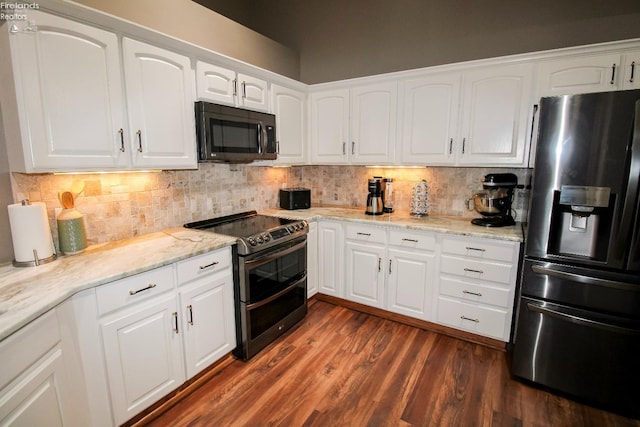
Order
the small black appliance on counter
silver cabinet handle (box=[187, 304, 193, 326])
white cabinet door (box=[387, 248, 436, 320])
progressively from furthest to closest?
1. the small black appliance on counter
2. white cabinet door (box=[387, 248, 436, 320])
3. silver cabinet handle (box=[187, 304, 193, 326])

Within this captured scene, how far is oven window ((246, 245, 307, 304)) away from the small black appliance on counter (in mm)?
711

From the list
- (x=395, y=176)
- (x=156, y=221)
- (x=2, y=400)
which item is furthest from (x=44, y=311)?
(x=395, y=176)

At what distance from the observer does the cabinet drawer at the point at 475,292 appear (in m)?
2.32

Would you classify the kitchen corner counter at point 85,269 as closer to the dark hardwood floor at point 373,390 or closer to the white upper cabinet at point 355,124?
the dark hardwood floor at point 373,390

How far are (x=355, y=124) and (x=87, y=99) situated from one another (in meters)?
2.17

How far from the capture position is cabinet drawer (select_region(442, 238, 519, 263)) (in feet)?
7.37

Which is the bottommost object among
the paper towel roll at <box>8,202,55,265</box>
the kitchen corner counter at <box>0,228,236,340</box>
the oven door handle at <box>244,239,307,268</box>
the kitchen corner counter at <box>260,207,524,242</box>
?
the oven door handle at <box>244,239,307,268</box>

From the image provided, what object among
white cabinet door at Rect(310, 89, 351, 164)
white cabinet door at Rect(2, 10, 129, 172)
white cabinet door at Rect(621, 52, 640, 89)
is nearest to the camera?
white cabinet door at Rect(2, 10, 129, 172)

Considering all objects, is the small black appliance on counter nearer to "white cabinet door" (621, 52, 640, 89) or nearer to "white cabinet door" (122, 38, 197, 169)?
"white cabinet door" (122, 38, 197, 169)

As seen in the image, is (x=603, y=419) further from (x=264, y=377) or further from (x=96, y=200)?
(x=96, y=200)

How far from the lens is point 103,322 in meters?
1.49

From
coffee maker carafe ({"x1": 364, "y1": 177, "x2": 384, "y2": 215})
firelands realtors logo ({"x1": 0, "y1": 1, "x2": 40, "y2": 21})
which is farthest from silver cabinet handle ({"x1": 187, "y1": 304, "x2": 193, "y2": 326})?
coffee maker carafe ({"x1": 364, "y1": 177, "x2": 384, "y2": 215})

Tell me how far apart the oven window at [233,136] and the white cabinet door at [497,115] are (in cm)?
176

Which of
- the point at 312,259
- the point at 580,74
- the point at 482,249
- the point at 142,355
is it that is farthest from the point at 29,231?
the point at 580,74
